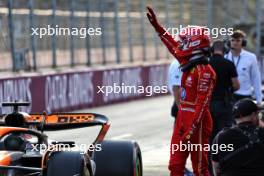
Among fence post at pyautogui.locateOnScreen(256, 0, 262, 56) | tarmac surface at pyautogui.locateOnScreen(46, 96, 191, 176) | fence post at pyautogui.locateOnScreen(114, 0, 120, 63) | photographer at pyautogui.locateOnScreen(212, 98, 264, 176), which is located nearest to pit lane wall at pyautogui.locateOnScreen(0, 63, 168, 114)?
tarmac surface at pyautogui.locateOnScreen(46, 96, 191, 176)

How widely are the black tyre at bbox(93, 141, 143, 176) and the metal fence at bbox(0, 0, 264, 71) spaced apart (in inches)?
440

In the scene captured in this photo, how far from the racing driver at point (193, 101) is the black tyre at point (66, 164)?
103 cm

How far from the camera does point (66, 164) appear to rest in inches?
294

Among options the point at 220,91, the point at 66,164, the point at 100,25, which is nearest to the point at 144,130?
the point at 220,91

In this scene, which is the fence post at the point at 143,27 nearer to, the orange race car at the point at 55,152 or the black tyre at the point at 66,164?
the orange race car at the point at 55,152

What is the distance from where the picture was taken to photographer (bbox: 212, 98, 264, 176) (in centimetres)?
679

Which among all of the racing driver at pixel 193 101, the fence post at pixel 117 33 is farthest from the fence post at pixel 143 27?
the racing driver at pixel 193 101

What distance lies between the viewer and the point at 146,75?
2603cm

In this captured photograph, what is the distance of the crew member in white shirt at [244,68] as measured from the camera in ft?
37.8

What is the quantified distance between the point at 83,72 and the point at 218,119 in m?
11.9

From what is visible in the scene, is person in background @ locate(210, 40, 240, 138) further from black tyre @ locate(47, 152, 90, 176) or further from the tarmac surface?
black tyre @ locate(47, 152, 90, 176)

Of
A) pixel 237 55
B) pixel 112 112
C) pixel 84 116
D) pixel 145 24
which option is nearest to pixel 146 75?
pixel 145 24

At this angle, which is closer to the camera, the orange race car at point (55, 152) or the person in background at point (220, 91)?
the orange race car at point (55, 152)

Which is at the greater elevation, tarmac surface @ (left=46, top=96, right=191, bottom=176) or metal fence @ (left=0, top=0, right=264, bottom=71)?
metal fence @ (left=0, top=0, right=264, bottom=71)
